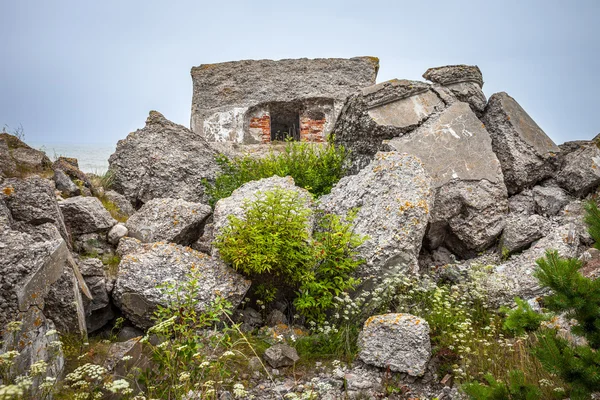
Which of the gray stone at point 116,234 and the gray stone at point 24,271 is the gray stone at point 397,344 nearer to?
the gray stone at point 24,271

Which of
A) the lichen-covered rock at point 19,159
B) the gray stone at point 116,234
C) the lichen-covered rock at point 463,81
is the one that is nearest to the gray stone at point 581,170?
the lichen-covered rock at point 463,81

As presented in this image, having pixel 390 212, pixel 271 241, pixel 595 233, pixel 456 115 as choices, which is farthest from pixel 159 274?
pixel 456 115

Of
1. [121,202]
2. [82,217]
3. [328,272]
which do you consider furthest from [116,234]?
[328,272]

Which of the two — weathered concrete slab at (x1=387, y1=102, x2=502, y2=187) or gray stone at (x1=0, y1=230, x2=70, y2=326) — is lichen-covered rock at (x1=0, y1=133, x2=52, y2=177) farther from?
weathered concrete slab at (x1=387, y1=102, x2=502, y2=187)

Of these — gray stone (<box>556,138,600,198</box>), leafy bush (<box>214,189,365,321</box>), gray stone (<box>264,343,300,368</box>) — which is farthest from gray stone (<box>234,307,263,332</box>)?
gray stone (<box>556,138,600,198</box>)

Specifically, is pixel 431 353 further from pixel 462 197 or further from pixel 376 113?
pixel 376 113

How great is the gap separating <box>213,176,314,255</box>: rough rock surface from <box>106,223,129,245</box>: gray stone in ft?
3.65

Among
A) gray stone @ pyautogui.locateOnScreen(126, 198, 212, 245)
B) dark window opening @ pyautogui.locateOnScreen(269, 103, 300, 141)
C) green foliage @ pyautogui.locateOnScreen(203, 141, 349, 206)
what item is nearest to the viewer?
gray stone @ pyautogui.locateOnScreen(126, 198, 212, 245)

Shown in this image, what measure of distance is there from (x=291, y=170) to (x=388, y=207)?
A: 220 centimetres

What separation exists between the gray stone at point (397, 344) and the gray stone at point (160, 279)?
4.34ft

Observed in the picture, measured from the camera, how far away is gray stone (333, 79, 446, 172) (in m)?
6.39

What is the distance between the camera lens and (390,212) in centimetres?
475

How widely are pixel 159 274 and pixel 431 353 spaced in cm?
260

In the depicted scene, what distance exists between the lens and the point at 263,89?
10.3m
